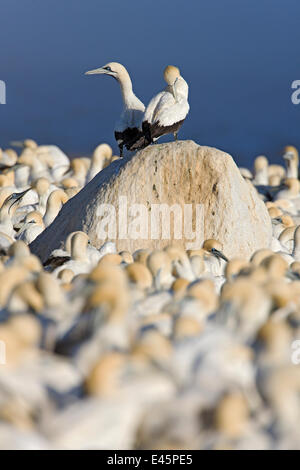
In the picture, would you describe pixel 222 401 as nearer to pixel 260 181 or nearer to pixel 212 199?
pixel 212 199

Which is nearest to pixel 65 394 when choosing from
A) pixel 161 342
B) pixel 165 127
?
pixel 161 342

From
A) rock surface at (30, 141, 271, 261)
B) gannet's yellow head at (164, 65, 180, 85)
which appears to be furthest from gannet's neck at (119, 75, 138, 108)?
rock surface at (30, 141, 271, 261)

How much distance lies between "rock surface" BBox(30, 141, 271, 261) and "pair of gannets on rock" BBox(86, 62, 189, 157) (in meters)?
0.32

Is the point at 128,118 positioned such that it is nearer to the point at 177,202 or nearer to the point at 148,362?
the point at 177,202

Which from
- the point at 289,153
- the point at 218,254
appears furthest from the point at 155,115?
the point at 289,153

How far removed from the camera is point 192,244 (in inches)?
251

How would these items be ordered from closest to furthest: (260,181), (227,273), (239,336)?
(239,336) → (227,273) → (260,181)

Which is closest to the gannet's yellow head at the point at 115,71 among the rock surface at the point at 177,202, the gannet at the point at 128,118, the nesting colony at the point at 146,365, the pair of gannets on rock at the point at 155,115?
the gannet at the point at 128,118

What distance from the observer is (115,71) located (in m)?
7.98

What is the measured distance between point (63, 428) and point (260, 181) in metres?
12.2

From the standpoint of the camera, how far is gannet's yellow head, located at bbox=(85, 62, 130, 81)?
26.0ft

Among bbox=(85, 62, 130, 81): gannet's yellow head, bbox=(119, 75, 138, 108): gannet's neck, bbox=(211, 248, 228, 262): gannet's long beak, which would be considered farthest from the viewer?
bbox=(85, 62, 130, 81): gannet's yellow head

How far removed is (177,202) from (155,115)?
804 mm

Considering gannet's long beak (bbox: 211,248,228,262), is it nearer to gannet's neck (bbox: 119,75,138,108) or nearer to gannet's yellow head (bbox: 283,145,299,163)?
gannet's neck (bbox: 119,75,138,108)
